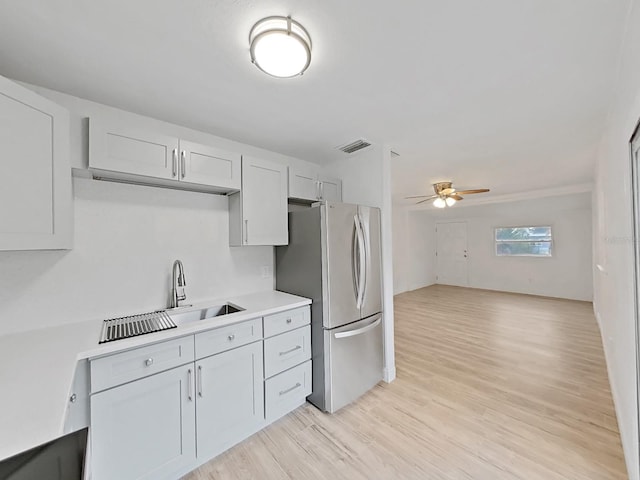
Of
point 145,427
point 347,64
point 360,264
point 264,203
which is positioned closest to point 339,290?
point 360,264

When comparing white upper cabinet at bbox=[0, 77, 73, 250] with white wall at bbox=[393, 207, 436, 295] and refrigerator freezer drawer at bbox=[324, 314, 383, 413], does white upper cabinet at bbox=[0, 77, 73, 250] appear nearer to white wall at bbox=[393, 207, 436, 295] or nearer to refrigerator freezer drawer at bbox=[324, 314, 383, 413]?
refrigerator freezer drawer at bbox=[324, 314, 383, 413]

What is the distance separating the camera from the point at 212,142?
234cm

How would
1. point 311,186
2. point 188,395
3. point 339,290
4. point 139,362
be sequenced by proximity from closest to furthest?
point 139,362 < point 188,395 < point 339,290 < point 311,186

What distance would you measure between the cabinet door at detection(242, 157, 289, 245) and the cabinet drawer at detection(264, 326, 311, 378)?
0.82m

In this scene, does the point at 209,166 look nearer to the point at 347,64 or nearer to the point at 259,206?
the point at 259,206

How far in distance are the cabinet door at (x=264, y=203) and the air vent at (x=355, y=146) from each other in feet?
2.25

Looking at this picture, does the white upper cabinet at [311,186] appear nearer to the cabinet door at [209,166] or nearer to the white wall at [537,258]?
the cabinet door at [209,166]

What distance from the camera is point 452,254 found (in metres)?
7.88

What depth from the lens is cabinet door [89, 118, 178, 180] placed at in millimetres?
1545

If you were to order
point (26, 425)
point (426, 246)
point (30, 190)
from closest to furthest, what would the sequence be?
point (26, 425) → point (30, 190) → point (426, 246)

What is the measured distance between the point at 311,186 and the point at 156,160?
4.60 ft

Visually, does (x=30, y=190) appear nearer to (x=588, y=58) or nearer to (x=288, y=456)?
(x=288, y=456)

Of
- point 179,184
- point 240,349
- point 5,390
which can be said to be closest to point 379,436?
point 240,349

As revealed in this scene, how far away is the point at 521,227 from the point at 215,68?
7.76 m
